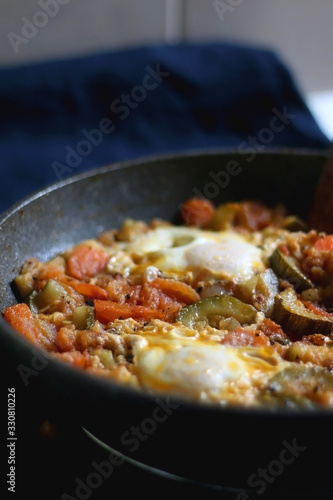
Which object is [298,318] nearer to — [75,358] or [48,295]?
[75,358]

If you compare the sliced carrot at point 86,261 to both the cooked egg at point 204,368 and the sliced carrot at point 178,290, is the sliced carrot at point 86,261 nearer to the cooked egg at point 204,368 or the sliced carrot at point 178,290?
the sliced carrot at point 178,290

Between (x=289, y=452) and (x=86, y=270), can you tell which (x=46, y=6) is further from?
(x=289, y=452)

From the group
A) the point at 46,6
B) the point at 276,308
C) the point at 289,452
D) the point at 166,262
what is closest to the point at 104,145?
the point at 46,6

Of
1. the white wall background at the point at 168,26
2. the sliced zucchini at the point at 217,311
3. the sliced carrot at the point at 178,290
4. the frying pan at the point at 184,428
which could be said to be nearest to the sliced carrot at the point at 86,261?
the frying pan at the point at 184,428

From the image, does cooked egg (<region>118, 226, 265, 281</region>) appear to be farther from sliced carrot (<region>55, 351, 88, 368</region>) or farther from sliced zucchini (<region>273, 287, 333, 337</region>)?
sliced carrot (<region>55, 351, 88, 368</region>)

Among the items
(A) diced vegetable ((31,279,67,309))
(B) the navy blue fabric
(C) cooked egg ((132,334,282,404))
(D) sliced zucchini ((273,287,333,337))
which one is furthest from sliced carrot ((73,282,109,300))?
(B) the navy blue fabric
